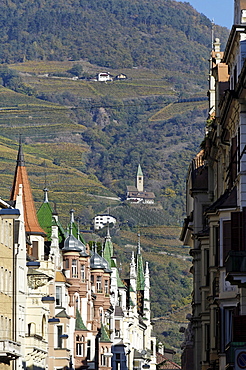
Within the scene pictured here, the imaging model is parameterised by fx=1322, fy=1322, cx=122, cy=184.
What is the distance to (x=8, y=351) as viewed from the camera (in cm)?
6894

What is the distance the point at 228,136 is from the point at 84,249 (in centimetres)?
6591

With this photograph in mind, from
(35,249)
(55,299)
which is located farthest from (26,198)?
(55,299)

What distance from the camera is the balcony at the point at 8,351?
2707 inches

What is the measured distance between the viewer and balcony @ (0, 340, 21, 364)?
226 ft

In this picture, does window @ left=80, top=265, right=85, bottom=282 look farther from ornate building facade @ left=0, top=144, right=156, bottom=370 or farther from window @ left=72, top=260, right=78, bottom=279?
window @ left=72, top=260, right=78, bottom=279

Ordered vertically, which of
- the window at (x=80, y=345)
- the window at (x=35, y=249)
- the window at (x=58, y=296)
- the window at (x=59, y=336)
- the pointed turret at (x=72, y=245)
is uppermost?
the pointed turret at (x=72, y=245)

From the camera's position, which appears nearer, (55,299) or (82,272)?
(55,299)

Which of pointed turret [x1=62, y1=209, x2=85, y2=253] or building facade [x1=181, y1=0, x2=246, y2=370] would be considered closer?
building facade [x1=181, y1=0, x2=246, y2=370]

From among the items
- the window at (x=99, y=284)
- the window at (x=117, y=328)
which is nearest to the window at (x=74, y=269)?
the window at (x=99, y=284)

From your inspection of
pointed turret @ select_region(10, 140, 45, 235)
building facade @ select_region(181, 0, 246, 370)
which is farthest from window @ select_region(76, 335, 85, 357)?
Result: building facade @ select_region(181, 0, 246, 370)

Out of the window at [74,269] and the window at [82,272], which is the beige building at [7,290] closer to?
the window at [74,269]

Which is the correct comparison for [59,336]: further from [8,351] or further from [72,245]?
[8,351]

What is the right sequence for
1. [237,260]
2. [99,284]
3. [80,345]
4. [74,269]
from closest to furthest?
[237,260] < [80,345] < [74,269] < [99,284]

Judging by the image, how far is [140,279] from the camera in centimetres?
19862
